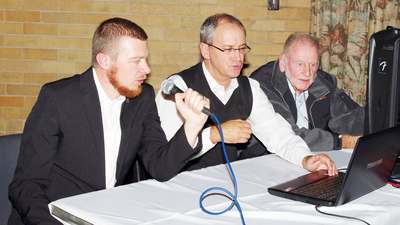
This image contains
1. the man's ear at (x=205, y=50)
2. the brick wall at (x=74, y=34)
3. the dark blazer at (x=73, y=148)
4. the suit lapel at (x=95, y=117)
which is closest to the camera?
the dark blazer at (x=73, y=148)

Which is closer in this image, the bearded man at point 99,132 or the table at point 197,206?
the table at point 197,206

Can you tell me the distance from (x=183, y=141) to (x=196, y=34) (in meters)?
1.84

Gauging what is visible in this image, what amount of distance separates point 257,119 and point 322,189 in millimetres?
848

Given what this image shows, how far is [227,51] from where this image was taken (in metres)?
2.04

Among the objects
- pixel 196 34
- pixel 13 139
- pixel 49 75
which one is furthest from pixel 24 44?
pixel 13 139

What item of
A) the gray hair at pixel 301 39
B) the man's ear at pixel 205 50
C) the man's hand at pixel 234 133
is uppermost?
the gray hair at pixel 301 39

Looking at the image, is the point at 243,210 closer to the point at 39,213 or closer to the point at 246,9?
the point at 39,213

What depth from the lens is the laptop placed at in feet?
3.81

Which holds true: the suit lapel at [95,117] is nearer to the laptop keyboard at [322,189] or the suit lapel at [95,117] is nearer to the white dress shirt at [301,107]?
the laptop keyboard at [322,189]

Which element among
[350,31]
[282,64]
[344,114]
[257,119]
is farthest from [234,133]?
[350,31]

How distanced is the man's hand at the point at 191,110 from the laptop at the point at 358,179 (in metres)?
0.36

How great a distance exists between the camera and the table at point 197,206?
1.09 meters

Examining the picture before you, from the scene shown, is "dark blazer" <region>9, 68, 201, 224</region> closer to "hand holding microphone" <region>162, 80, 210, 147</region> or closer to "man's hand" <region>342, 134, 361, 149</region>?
"hand holding microphone" <region>162, 80, 210, 147</region>

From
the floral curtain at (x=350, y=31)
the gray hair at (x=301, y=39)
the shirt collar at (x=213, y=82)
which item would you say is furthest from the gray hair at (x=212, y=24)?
the floral curtain at (x=350, y=31)
